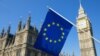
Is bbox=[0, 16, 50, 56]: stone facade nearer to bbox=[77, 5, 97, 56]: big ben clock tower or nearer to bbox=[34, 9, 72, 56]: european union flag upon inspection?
bbox=[77, 5, 97, 56]: big ben clock tower

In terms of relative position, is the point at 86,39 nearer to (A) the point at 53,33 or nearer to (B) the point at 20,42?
(B) the point at 20,42

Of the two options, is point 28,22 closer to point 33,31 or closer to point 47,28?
point 33,31

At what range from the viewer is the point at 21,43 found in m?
44.6

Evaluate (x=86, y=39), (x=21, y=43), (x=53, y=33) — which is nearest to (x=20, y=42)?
(x=21, y=43)

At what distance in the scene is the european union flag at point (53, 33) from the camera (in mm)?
11883

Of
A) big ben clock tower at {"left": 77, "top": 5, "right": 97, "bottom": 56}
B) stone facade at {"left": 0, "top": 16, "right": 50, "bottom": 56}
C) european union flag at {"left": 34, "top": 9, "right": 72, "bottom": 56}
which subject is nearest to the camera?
european union flag at {"left": 34, "top": 9, "right": 72, "bottom": 56}

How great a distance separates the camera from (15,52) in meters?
45.1

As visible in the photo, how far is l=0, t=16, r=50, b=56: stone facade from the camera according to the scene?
43406mm

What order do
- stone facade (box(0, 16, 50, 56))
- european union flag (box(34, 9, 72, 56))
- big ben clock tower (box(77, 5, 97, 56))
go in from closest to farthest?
european union flag (box(34, 9, 72, 56)) → stone facade (box(0, 16, 50, 56)) → big ben clock tower (box(77, 5, 97, 56))

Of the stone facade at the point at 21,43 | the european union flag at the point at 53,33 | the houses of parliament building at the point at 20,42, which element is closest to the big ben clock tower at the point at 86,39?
the houses of parliament building at the point at 20,42

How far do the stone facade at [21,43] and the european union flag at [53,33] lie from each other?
30.8 meters

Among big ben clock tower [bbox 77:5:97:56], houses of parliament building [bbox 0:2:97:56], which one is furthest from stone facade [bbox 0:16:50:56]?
big ben clock tower [bbox 77:5:97:56]

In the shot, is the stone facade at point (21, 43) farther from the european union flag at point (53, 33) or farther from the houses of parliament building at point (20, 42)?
the european union flag at point (53, 33)

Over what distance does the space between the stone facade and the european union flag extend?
30.8 meters
